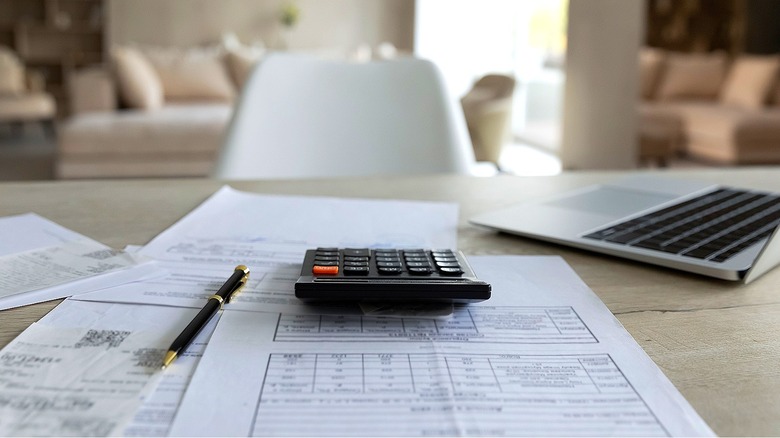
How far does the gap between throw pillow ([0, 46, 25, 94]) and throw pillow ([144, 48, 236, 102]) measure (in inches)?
66.0

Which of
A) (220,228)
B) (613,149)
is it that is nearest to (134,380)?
(220,228)

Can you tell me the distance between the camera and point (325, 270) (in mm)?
471

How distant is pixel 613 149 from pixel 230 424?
3744 millimetres

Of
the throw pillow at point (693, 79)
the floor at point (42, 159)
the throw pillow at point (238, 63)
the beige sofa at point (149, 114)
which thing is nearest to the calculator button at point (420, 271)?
the beige sofa at point (149, 114)

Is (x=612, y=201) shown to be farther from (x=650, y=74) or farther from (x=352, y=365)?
(x=650, y=74)

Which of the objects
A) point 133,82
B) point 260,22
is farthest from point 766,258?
point 260,22

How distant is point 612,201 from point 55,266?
54 centimetres

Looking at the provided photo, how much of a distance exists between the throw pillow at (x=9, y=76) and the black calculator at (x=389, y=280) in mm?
6389

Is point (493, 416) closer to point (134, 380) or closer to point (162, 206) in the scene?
point (134, 380)

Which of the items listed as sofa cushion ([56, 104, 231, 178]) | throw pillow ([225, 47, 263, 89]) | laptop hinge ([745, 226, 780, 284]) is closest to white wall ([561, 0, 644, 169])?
sofa cushion ([56, 104, 231, 178])

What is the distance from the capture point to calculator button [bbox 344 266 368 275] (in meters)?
0.47

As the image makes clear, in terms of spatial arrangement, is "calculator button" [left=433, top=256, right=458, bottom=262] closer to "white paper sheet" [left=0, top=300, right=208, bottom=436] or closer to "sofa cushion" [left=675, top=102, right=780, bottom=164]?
"white paper sheet" [left=0, top=300, right=208, bottom=436]

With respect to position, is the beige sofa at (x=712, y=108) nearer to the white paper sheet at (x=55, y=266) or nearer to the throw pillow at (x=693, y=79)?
the throw pillow at (x=693, y=79)

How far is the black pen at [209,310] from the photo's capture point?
0.38m
